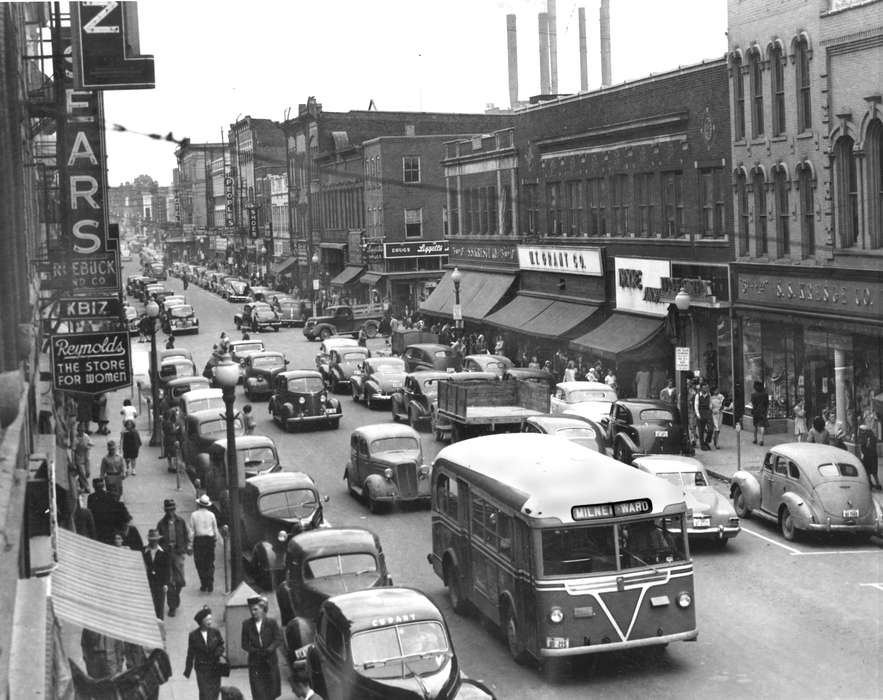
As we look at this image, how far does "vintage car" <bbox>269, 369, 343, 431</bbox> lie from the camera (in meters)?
39.3

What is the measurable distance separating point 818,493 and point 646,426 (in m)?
9.14

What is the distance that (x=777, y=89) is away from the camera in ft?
119

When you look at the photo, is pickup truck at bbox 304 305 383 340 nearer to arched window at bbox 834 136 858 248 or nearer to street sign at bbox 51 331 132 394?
arched window at bbox 834 136 858 248

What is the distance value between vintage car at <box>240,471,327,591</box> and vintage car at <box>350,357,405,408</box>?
730 inches

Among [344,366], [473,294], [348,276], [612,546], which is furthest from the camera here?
[348,276]

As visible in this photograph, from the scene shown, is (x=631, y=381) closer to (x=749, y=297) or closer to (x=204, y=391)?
(x=749, y=297)

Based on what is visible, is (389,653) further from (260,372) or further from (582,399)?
(260,372)

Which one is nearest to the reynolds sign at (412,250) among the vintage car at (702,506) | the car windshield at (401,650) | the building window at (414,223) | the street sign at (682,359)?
the building window at (414,223)

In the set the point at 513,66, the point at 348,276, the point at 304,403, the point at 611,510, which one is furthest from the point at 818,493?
the point at 348,276

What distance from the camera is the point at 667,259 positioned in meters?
43.2

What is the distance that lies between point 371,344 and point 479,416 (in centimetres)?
3414

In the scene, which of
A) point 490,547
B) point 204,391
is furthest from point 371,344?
point 490,547

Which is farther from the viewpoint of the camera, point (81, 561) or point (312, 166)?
point (312, 166)

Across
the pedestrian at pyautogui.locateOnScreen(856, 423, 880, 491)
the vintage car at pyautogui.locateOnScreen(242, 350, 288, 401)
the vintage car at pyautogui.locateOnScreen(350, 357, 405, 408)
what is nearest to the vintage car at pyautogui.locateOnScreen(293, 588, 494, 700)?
the pedestrian at pyautogui.locateOnScreen(856, 423, 880, 491)
